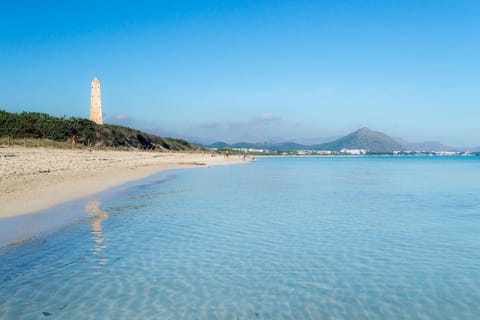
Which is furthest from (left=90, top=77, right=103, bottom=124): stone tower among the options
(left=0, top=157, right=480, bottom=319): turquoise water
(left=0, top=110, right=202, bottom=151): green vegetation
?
(left=0, top=157, right=480, bottom=319): turquoise water

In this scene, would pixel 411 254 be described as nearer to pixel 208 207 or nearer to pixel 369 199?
pixel 208 207

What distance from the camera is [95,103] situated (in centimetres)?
11200

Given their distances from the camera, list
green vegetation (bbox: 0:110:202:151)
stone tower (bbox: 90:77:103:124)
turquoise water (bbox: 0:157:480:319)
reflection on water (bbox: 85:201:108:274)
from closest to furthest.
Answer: turquoise water (bbox: 0:157:480:319)
reflection on water (bbox: 85:201:108:274)
green vegetation (bbox: 0:110:202:151)
stone tower (bbox: 90:77:103:124)

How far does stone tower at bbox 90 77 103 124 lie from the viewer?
11162 centimetres

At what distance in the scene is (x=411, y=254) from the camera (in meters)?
8.51

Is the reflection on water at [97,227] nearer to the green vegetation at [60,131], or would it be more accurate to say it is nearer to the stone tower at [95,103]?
the green vegetation at [60,131]

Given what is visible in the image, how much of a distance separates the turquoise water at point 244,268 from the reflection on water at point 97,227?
3 centimetres

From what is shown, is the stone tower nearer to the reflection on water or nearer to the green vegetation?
the green vegetation

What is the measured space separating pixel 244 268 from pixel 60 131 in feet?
227

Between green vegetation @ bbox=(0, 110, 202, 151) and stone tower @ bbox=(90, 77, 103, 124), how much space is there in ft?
38.8

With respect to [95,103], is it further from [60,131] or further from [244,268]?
[244,268]

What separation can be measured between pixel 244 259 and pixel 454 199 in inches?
622

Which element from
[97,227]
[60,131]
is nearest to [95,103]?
[60,131]

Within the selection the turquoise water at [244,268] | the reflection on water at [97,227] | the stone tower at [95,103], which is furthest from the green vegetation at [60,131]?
the turquoise water at [244,268]
